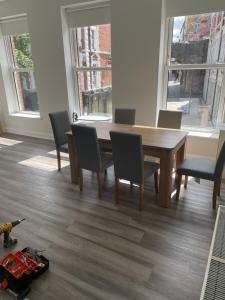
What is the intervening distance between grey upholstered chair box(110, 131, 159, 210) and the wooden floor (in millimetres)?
392

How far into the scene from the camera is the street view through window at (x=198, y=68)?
10.8 feet

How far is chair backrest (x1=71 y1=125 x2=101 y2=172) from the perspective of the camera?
2475mm

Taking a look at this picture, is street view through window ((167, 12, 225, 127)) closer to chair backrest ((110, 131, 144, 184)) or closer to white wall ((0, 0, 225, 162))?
white wall ((0, 0, 225, 162))

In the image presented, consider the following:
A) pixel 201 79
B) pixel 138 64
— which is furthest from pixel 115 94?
pixel 201 79

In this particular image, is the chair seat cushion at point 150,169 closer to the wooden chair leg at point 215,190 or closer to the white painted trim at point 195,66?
the wooden chair leg at point 215,190

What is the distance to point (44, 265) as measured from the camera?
5.74 feet

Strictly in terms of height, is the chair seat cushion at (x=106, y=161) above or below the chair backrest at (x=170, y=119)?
below

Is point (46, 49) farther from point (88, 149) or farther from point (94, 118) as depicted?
point (88, 149)

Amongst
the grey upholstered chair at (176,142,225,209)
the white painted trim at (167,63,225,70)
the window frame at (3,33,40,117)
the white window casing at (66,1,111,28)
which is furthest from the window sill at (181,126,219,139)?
the window frame at (3,33,40,117)

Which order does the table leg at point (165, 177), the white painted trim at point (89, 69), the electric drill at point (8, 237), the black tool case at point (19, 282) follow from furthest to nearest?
the white painted trim at point (89, 69) < the table leg at point (165, 177) < the electric drill at point (8, 237) < the black tool case at point (19, 282)

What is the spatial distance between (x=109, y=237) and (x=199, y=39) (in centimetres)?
317

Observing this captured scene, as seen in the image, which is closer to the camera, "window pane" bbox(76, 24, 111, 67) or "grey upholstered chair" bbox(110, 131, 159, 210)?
"grey upholstered chair" bbox(110, 131, 159, 210)

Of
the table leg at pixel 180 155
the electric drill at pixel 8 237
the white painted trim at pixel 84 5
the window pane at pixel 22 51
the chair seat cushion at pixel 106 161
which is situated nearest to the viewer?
the electric drill at pixel 8 237

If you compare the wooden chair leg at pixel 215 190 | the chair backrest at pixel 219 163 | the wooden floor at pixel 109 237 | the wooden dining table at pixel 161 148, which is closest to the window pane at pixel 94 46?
the wooden dining table at pixel 161 148
